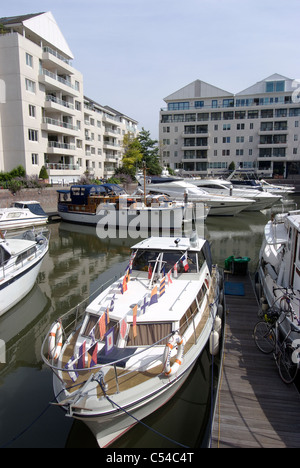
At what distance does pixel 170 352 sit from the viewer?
591 cm

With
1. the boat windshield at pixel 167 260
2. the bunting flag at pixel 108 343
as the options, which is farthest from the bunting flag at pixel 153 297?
the boat windshield at pixel 167 260

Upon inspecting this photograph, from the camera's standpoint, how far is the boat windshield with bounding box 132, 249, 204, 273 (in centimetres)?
932

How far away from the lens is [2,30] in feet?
109

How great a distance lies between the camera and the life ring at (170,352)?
579 centimetres

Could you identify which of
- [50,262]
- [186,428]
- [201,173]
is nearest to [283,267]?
[186,428]

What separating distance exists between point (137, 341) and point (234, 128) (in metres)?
65.3

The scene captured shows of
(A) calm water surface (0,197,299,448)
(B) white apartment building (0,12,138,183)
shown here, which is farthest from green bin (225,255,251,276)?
(B) white apartment building (0,12,138,183)

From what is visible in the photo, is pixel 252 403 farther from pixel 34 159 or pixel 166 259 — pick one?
pixel 34 159

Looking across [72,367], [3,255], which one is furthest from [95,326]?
[3,255]

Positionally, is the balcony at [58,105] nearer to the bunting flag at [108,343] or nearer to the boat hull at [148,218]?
the boat hull at [148,218]

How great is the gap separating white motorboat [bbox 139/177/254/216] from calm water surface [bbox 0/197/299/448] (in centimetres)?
1391

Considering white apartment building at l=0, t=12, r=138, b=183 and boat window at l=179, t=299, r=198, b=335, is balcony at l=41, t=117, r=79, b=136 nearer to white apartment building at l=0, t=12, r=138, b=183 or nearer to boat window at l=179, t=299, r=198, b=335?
white apartment building at l=0, t=12, r=138, b=183
